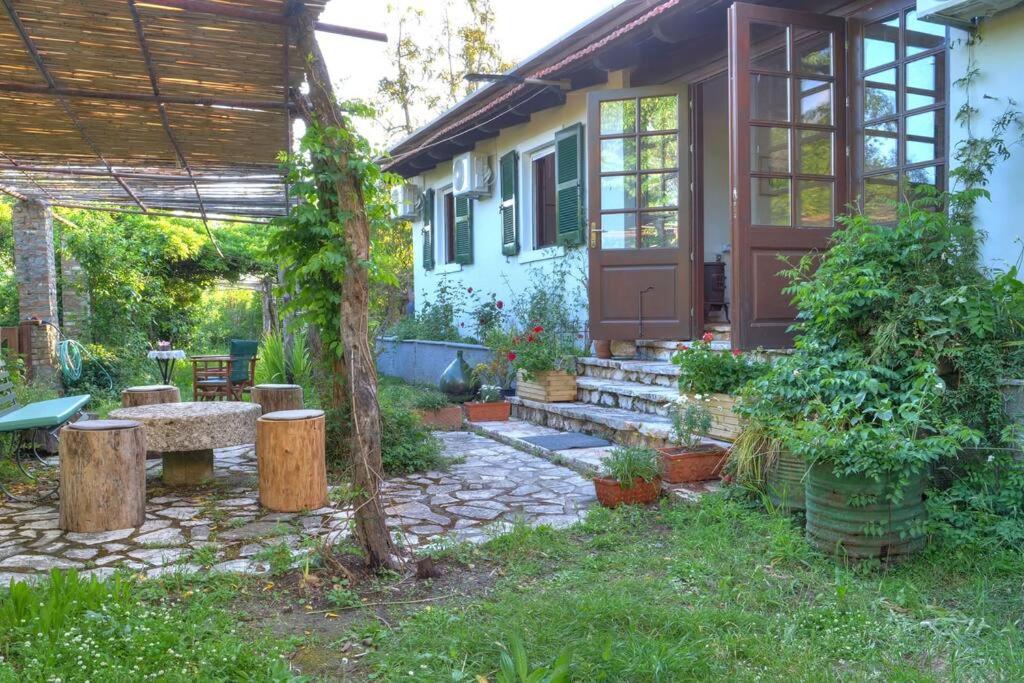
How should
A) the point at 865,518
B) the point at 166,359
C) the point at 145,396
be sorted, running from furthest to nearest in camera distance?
1. the point at 166,359
2. the point at 145,396
3. the point at 865,518

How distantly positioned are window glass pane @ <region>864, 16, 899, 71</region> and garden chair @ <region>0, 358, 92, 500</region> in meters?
6.13

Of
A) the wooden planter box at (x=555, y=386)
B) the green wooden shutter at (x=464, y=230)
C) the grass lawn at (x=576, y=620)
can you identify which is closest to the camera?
the grass lawn at (x=576, y=620)

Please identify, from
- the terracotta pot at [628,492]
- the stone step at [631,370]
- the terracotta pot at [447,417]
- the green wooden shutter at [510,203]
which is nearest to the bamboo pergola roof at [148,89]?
the terracotta pot at [447,417]

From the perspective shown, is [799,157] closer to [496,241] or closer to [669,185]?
[669,185]

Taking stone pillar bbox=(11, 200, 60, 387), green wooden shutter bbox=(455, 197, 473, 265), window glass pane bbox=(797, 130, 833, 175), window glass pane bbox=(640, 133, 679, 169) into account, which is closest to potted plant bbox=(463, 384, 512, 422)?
window glass pane bbox=(640, 133, 679, 169)

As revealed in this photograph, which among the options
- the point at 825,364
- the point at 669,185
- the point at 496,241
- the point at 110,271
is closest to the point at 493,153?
the point at 496,241

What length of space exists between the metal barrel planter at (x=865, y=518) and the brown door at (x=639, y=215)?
3.69 m

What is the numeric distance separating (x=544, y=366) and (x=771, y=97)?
3052 millimetres

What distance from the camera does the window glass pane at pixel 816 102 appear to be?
19.1 feet

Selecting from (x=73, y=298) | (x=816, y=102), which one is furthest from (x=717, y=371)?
(x=73, y=298)

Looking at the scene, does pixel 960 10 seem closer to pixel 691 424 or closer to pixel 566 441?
pixel 691 424

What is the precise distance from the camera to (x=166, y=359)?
10.5m

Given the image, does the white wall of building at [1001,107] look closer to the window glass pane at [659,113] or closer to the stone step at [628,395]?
the stone step at [628,395]

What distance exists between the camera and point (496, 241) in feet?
35.4
